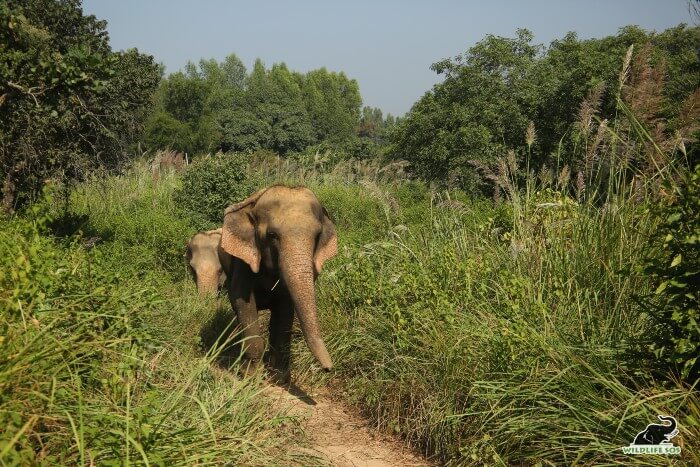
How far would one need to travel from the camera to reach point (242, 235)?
7043 millimetres

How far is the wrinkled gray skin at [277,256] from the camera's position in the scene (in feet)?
20.8

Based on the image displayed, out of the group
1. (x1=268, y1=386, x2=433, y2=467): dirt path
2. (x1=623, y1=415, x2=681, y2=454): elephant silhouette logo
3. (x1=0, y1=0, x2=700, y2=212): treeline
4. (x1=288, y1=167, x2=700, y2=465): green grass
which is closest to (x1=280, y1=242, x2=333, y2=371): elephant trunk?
(x1=268, y1=386, x2=433, y2=467): dirt path

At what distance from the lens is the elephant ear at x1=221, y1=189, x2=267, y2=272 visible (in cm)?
696

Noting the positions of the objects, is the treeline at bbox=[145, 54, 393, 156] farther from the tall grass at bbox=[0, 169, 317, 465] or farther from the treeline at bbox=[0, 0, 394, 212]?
the tall grass at bbox=[0, 169, 317, 465]

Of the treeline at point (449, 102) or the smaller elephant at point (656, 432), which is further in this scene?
the treeline at point (449, 102)

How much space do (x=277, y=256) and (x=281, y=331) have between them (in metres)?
1.06

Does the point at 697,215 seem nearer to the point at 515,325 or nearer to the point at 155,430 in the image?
the point at 515,325

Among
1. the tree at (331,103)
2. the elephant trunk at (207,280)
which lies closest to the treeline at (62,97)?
the elephant trunk at (207,280)

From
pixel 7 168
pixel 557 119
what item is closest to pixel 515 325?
pixel 7 168

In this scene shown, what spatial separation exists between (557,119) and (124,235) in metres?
10.3

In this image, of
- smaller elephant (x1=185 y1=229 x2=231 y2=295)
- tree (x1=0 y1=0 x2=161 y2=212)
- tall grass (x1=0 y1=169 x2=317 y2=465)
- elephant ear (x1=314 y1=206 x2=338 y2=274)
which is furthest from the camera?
smaller elephant (x1=185 y1=229 x2=231 y2=295)

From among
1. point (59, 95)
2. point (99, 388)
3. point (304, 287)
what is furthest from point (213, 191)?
point (99, 388)

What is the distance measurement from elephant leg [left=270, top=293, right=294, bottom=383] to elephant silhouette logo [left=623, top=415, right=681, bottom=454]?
13.3 feet

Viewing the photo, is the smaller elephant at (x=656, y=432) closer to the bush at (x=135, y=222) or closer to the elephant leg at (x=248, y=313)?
the elephant leg at (x=248, y=313)
